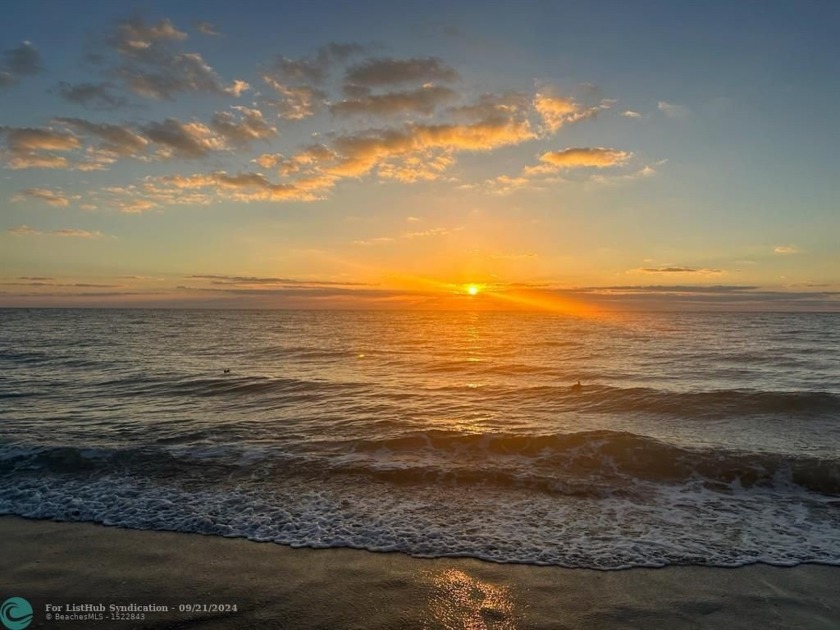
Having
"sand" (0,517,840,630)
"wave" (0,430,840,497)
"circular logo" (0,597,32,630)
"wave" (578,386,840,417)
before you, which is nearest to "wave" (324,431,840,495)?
"wave" (0,430,840,497)

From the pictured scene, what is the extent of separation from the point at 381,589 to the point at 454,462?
6.46 metres

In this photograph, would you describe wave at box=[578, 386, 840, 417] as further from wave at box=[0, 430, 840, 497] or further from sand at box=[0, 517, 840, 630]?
sand at box=[0, 517, 840, 630]

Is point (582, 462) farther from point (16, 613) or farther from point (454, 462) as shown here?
point (16, 613)

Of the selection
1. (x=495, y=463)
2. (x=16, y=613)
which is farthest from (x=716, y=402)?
(x=16, y=613)

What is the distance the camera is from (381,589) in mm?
7062

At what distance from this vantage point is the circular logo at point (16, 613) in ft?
20.2

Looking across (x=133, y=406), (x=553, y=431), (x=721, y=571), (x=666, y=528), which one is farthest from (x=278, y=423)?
(x=721, y=571)

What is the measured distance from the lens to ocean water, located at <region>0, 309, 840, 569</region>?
9.03 meters

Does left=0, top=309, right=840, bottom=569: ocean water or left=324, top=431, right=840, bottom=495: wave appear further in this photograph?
left=324, top=431, right=840, bottom=495: wave

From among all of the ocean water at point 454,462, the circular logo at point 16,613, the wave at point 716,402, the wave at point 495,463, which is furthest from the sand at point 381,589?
the wave at point 716,402

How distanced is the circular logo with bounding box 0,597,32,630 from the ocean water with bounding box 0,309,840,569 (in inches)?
105

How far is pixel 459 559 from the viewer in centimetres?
804

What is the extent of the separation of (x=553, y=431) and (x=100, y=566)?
39.9ft

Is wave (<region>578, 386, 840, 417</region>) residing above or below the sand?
below
